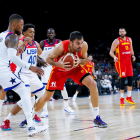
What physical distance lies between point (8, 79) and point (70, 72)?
112 cm

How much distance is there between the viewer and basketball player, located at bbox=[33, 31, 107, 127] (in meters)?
3.61

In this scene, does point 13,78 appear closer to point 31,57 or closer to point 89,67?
point 31,57

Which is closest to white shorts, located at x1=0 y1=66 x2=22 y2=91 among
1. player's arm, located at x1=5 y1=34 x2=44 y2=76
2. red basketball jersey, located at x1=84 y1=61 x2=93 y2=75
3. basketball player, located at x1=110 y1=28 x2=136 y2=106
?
player's arm, located at x1=5 y1=34 x2=44 y2=76

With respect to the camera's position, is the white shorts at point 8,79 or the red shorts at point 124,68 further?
the red shorts at point 124,68

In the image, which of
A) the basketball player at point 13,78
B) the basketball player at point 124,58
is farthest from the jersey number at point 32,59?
the basketball player at point 124,58

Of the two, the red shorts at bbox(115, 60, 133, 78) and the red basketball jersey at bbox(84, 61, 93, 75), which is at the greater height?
the red basketball jersey at bbox(84, 61, 93, 75)

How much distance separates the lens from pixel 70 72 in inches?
154

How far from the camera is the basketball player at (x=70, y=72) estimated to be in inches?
142

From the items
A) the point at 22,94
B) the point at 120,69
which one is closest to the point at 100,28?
the point at 120,69

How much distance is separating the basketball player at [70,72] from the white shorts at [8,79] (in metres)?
0.72

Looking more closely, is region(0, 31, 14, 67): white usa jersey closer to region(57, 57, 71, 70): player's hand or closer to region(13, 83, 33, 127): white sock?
region(13, 83, 33, 127): white sock

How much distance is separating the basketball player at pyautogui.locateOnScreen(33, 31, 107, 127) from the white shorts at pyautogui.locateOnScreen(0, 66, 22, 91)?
A: 2.35ft

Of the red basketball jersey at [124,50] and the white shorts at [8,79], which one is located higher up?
the red basketball jersey at [124,50]

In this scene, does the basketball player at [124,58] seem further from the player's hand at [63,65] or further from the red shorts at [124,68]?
the player's hand at [63,65]
